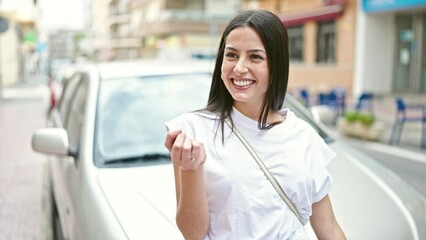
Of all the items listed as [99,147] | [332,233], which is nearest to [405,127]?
[99,147]

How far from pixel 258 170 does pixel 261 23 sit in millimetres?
449

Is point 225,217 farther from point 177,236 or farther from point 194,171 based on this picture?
point 177,236

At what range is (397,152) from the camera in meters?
8.84

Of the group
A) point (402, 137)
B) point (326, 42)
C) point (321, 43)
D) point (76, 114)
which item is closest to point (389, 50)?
point (326, 42)

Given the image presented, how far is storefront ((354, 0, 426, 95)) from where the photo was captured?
1741 cm

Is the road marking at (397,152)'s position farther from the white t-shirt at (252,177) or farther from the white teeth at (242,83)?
the white teeth at (242,83)

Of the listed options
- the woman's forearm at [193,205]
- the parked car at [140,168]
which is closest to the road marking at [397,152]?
the parked car at [140,168]

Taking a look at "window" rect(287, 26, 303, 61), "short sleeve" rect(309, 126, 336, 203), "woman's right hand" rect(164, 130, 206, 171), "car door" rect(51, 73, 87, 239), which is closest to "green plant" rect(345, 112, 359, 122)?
"car door" rect(51, 73, 87, 239)

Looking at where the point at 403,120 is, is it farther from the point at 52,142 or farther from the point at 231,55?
the point at 231,55

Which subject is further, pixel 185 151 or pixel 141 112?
pixel 141 112

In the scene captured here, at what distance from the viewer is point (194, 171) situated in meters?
1.43

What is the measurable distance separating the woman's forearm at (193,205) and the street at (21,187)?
3461mm

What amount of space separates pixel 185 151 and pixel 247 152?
0.28m

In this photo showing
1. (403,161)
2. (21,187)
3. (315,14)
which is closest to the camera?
(21,187)
